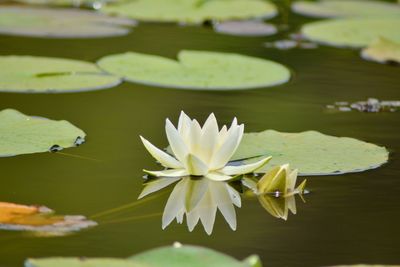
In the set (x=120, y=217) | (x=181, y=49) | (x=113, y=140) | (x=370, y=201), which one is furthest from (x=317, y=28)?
(x=120, y=217)

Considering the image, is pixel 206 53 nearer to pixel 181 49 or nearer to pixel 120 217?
pixel 181 49

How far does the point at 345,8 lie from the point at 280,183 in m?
3.54

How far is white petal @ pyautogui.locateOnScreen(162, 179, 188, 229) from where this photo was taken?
81.7 inches

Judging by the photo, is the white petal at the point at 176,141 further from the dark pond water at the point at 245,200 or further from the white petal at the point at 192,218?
the white petal at the point at 192,218

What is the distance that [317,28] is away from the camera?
15.5 ft

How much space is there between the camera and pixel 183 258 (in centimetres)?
166

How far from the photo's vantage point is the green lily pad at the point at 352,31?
Result: 14.8 feet

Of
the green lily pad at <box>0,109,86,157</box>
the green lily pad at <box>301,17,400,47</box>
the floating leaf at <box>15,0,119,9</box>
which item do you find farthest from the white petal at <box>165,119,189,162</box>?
the floating leaf at <box>15,0,119,9</box>

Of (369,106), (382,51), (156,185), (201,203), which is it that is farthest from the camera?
(382,51)

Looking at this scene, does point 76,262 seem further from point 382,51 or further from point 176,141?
point 382,51

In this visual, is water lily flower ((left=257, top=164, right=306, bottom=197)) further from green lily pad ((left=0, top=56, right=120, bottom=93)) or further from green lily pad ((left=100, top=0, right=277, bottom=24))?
green lily pad ((left=100, top=0, right=277, bottom=24))

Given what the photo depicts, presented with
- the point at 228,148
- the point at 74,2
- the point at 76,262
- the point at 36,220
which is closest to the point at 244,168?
the point at 228,148

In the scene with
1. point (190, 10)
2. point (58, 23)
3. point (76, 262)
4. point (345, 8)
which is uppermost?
point (76, 262)

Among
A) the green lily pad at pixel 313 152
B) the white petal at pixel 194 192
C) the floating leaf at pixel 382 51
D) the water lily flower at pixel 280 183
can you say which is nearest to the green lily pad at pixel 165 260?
the white petal at pixel 194 192
